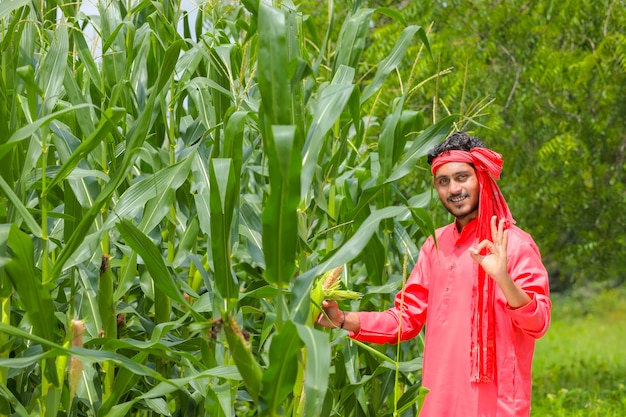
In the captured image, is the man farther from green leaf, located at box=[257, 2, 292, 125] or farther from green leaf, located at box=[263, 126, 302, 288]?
green leaf, located at box=[257, 2, 292, 125]

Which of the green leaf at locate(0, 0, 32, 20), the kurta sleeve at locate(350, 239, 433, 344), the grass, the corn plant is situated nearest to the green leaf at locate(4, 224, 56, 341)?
the corn plant

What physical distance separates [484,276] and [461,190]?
0.91 ft

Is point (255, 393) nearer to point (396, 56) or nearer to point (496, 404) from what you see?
point (496, 404)

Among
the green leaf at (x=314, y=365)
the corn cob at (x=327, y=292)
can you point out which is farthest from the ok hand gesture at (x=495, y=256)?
the green leaf at (x=314, y=365)

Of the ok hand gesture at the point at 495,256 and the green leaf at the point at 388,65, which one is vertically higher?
the green leaf at the point at 388,65

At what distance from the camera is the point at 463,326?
3053 mm

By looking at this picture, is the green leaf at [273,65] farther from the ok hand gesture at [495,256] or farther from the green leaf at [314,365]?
the ok hand gesture at [495,256]

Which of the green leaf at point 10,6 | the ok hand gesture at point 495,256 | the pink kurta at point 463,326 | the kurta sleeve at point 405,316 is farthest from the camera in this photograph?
the kurta sleeve at point 405,316

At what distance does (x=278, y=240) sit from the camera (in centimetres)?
232

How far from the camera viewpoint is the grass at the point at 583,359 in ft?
24.0

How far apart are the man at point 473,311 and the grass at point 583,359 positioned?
12.8ft

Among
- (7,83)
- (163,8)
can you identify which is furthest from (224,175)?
(163,8)

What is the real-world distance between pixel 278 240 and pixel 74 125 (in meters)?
1.20

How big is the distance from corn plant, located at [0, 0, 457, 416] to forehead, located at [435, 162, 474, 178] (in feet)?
0.38
